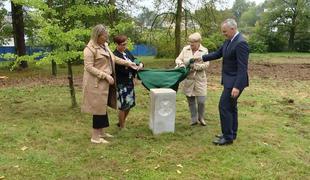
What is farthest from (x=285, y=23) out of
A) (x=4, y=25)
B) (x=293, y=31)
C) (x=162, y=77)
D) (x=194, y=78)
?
(x=162, y=77)

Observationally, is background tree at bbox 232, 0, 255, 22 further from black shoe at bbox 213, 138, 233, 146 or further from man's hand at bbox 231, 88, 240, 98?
man's hand at bbox 231, 88, 240, 98

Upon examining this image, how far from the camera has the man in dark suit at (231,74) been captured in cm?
655

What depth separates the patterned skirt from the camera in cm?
759

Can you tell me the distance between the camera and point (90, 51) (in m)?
6.73

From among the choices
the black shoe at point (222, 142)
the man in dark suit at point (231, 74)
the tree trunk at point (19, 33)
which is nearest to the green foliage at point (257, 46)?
the tree trunk at point (19, 33)

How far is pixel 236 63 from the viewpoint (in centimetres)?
671

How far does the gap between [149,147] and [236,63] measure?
194cm

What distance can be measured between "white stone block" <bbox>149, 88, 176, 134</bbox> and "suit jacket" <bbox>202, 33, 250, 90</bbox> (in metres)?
1.08

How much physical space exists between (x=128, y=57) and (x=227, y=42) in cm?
185

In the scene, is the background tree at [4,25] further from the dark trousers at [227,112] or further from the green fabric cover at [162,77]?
the dark trousers at [227,112]

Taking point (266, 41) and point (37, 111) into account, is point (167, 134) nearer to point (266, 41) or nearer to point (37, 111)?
point (37, 111)

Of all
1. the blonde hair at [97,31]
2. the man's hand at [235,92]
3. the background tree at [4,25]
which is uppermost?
the background tree at [4,25]

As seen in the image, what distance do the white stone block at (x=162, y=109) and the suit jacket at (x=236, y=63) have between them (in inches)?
42.5

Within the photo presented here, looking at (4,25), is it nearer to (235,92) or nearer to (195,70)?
A: (195,70)
